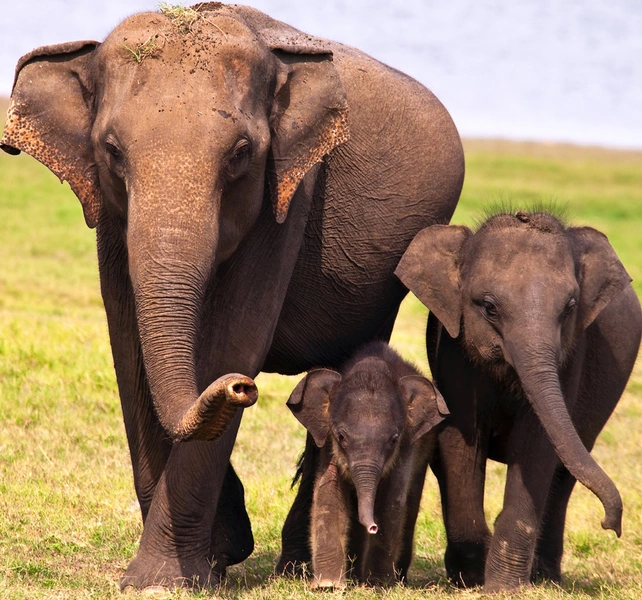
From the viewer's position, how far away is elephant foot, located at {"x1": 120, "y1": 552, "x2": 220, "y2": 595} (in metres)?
6.23

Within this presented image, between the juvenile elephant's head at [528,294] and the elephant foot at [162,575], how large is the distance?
1.80 metres

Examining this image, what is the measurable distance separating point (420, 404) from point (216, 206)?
69.3 inches

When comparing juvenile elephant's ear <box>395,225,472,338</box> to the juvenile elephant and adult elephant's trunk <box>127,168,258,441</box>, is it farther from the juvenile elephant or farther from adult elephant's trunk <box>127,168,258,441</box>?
adult elephant's trunk <box>127,168,258,441</box>

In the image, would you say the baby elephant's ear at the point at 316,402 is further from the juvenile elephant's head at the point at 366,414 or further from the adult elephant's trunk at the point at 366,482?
the adult elephant's trunk at the point at 366,482

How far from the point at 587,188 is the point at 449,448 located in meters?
28.6

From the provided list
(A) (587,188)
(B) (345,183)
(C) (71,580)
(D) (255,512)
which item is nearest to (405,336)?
(D) (255,512)

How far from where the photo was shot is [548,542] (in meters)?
7.68

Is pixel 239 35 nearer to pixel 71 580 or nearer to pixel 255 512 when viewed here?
pixel 71 580

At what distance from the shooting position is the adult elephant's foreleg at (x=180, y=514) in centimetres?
631

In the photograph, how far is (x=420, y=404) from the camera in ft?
22.1

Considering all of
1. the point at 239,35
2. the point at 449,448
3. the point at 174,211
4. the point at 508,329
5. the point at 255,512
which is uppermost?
the point at 239,35

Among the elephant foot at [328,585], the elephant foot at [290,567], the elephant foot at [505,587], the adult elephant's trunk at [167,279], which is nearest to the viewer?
the adult elephant's trunk at [167,279]

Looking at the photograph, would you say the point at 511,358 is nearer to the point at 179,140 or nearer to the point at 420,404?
the point at 420,404

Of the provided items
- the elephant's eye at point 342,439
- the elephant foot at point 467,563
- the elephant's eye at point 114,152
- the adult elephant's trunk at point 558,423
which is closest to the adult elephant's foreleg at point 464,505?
the elephant foot at point 467,563
